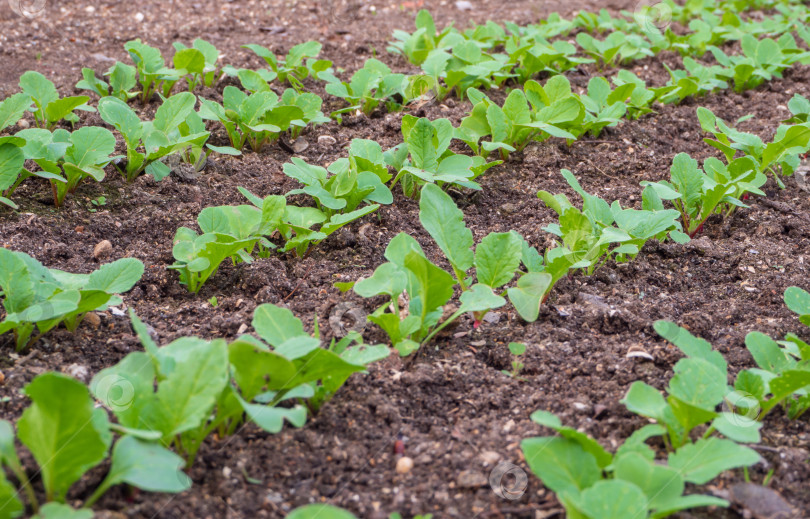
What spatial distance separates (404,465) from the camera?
1.48m

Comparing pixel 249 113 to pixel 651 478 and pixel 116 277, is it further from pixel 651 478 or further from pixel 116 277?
pixel 651 478

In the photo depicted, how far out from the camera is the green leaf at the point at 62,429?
46.3 inches

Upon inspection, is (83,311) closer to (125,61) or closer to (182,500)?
(182,500)

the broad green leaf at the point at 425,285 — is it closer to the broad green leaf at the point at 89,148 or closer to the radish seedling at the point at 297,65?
the broad green leaf at the point at 89,148

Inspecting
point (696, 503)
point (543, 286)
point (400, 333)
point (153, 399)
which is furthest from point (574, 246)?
point (153, 399)

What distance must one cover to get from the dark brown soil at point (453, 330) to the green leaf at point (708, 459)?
0.14 metres

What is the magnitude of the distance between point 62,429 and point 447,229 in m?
1.10

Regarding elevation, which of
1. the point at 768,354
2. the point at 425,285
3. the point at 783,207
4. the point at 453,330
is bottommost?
the point at 783,207

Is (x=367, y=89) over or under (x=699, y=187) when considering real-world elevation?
over

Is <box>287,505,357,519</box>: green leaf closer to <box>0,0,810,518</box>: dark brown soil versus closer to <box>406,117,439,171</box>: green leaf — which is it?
<box>0,0,810,518</box>: dark brown soil

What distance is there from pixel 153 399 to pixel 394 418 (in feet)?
1.80

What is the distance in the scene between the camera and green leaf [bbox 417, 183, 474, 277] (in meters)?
1.90

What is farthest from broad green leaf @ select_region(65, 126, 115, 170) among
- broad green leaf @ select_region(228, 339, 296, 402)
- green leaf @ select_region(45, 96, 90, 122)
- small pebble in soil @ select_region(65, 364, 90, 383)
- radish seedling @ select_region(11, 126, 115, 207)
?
broad green leaf @ select_region(228, 339, 296, 402)

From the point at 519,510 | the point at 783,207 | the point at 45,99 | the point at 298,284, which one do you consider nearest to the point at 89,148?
the point at 45,99
